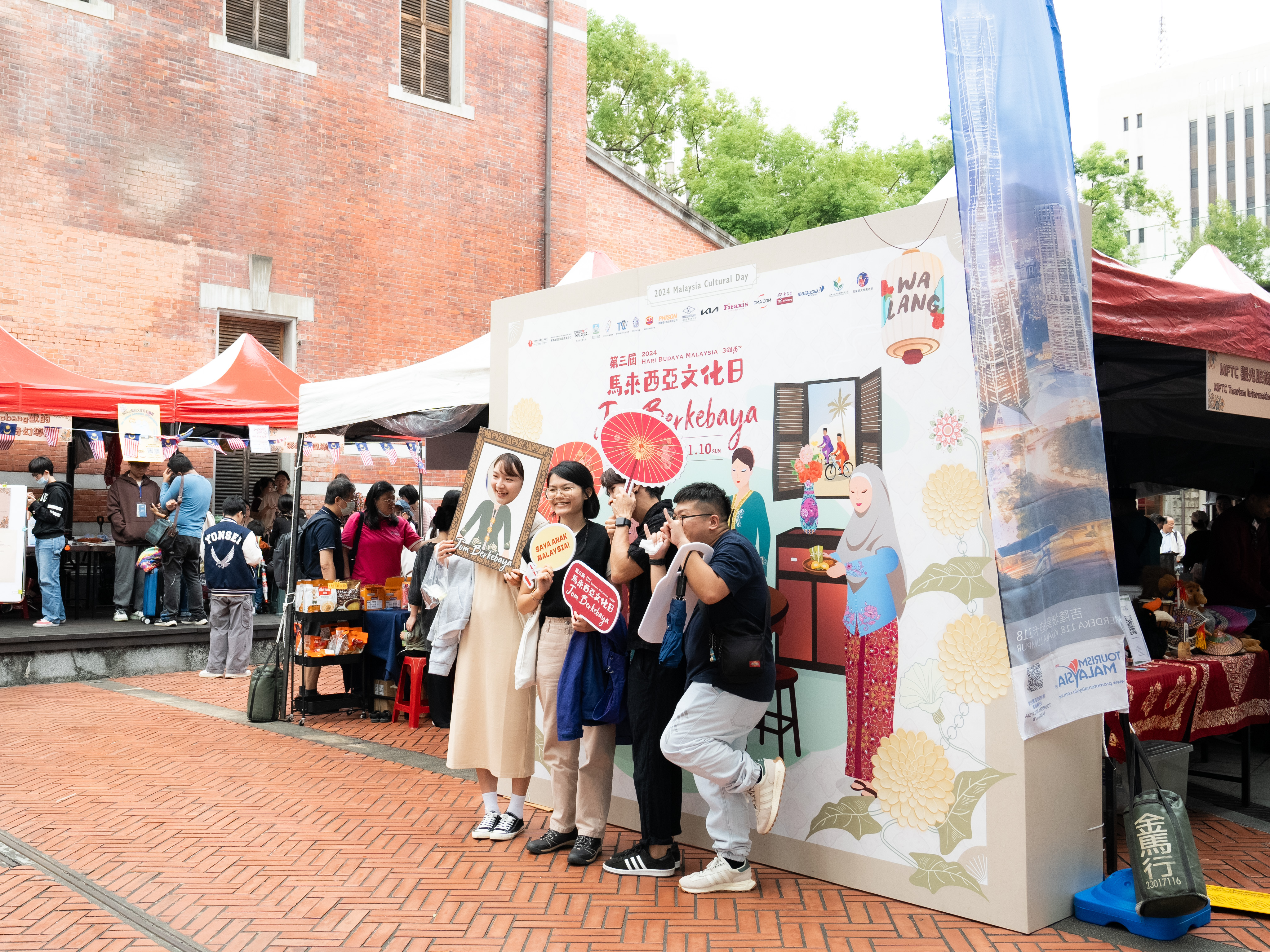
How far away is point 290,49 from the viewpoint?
51.1 ft

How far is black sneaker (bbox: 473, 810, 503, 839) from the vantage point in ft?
18.1

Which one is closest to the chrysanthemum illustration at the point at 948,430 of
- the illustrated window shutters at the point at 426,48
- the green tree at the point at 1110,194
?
the illustrated window shutters at the point at 426,48

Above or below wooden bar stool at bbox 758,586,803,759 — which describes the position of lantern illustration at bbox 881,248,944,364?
above

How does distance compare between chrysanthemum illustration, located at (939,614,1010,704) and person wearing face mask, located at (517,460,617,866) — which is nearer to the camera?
chrysanthemum illustration, located at (939,614,1010,704)

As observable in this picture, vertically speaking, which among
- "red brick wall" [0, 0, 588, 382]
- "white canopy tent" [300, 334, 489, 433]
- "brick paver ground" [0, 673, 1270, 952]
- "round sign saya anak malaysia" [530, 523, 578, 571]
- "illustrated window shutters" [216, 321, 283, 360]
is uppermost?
"red brick wall" [0, 0, 588, 382]

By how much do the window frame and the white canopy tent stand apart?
28.1ft

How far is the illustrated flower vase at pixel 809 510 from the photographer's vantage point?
4.89m

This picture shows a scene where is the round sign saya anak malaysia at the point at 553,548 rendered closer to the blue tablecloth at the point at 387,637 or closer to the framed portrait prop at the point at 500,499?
the framed portrait prop at the point at 500,499

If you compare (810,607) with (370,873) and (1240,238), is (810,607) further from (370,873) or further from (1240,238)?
(1240,238)

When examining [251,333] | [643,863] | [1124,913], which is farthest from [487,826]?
[251,333]

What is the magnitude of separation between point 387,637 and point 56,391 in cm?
487

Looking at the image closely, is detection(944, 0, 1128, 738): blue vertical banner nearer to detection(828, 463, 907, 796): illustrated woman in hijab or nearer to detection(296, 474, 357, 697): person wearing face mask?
detection(828, 463, 907, 796): illustrated woman in hijab

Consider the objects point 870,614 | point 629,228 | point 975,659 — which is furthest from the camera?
point 629,228

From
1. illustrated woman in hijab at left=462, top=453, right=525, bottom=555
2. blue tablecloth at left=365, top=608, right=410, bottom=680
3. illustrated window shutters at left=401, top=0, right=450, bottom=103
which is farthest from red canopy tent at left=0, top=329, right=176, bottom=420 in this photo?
illustrated window shutters at left=401, top=0, right=450, bottom=103
